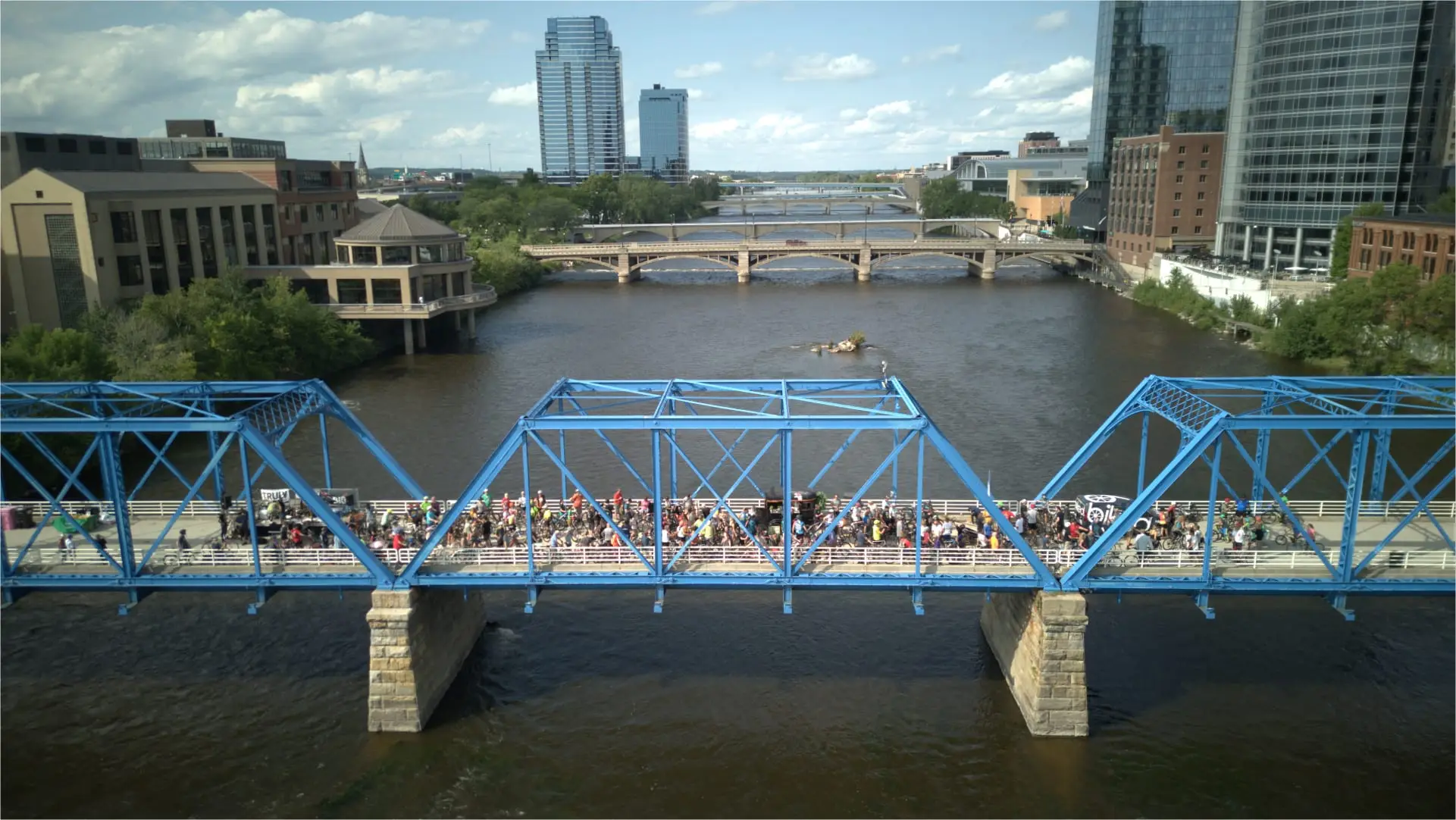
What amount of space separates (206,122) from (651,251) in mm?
46899

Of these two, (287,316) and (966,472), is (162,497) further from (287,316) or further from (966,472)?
(966,472)

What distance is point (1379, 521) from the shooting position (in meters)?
27.5

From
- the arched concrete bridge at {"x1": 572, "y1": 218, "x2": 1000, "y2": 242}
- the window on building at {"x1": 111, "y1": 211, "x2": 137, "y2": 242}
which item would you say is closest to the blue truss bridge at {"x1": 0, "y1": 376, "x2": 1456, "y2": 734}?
the window on building at {"x1": 111, "y1": 211, "x2": 137, "y2": 242}

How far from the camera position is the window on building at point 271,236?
8200 centimetres

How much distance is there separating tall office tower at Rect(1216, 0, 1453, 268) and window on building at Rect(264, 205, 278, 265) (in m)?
82.8

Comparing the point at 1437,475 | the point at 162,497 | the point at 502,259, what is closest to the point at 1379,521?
the point at 1437,475

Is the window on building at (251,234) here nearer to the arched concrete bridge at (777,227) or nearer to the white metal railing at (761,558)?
the white metal railing at (761,558)

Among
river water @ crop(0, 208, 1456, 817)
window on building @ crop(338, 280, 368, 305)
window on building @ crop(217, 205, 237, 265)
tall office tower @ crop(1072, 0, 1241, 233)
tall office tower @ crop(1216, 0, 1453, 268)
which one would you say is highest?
tall office tower @ crop(1072, 0, 1241, 233)

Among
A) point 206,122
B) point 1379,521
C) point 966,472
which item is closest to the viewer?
point 966,472

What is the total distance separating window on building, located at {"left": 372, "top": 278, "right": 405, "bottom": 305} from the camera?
250 ft

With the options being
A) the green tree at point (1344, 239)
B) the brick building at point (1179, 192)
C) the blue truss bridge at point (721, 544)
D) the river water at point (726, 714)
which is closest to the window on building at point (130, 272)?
the river water at point (726, 714)

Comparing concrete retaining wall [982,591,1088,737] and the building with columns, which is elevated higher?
the building with columns

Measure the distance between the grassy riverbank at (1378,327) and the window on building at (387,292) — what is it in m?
60.4

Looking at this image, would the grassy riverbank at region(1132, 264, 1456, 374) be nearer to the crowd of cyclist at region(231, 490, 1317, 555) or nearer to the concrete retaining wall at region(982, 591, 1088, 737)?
the crowd of cyclist at region(231, 490, 1317, 555)
